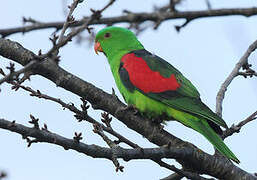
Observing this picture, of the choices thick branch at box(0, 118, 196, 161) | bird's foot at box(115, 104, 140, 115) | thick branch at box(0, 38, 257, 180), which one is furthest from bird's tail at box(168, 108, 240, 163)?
thick branch at box(0, 118, 196, 161)

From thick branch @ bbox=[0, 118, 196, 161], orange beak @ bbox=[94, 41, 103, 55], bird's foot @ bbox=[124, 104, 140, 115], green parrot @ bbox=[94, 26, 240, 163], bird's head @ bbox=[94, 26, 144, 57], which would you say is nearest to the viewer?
thick branch @ bbox=[0, 118, 196, 161]

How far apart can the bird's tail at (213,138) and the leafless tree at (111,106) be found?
0.10m

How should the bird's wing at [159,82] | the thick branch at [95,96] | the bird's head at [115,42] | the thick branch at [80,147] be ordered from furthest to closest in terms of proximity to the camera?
the bird's head at [115,42], the bird's wing at [159,82], the thick branch at [95,96], the thick branch at [80,147]

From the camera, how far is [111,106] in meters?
4.28

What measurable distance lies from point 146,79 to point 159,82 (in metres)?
0.16

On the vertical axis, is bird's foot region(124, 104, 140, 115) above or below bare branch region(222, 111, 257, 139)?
above

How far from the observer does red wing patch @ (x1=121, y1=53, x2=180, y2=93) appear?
5262 mm

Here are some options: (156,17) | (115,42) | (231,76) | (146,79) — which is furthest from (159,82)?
(156,17)

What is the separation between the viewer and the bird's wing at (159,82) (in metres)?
5.07

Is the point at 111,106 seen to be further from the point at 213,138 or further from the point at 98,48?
the point at 98,48

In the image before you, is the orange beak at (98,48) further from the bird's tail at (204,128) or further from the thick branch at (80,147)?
the thick branch at (80,147)

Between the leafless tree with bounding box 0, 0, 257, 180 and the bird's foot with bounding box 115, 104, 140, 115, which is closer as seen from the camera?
the leafless tree with bounding box 0, 0, 257, 180

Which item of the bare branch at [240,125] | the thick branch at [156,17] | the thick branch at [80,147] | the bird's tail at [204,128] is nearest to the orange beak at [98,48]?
the bird's tail at [204,128]

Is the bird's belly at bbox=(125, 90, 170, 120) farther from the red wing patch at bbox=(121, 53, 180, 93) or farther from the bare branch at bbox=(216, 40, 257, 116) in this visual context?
the bare branch at bbox=(216, 40, 257, 116)
